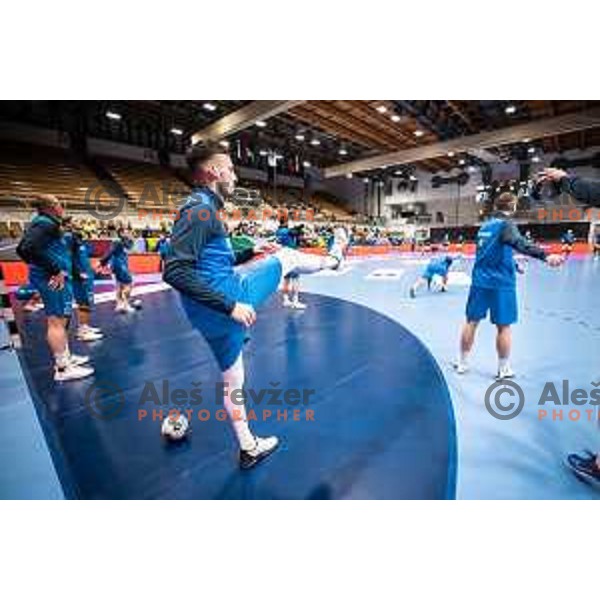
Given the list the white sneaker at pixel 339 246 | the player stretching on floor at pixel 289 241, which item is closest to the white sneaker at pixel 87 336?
the player stretching on floor at pixel 289 241

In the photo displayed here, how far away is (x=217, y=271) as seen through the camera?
1684mm

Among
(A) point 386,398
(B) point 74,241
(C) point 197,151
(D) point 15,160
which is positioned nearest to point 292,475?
(A) point 386,398

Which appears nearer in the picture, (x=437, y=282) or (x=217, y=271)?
(x=217, y=271)

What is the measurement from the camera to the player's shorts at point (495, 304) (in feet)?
9.31

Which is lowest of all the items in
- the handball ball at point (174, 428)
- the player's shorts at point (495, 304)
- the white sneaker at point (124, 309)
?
the handball ball at point (174, 428)

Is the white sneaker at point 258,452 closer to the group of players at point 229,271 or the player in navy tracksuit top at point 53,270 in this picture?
the group of players at point 229,271

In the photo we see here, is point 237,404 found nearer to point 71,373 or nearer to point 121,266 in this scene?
point 71,373

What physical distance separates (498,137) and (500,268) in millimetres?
13483

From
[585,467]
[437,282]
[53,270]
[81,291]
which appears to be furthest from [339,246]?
[437,282]

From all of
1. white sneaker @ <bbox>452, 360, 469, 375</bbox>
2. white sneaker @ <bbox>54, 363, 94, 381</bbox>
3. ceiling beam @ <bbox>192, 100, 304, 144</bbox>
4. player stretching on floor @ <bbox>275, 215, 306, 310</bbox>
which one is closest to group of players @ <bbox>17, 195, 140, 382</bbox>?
white sneaker @ <bbox>54, 363, 94, 381</bbox>

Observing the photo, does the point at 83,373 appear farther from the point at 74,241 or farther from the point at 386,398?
the point at 386,398

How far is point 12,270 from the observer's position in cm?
832

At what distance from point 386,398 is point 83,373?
2.64 meters
